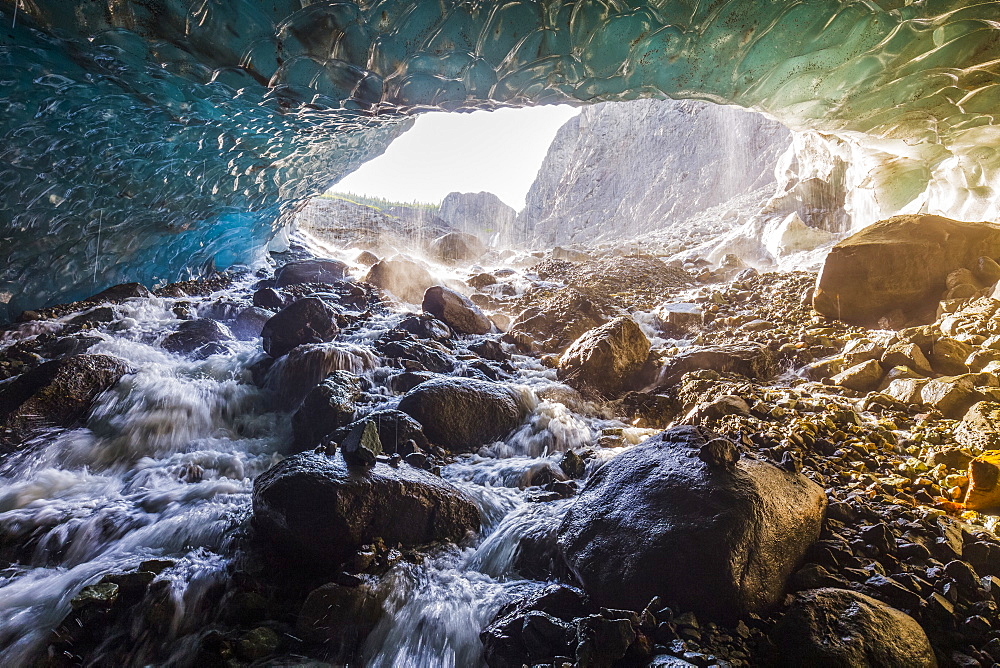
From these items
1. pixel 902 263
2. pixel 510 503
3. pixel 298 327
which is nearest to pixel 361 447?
pixel 510 503

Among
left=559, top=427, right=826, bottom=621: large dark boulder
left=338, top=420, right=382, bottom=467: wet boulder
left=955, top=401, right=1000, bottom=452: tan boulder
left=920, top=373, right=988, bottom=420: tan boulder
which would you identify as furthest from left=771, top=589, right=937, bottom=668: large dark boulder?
left=338, top=420, right=382, bottom=467: wet boulder

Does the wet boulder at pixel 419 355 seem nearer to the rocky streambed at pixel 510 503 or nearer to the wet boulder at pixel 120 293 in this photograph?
the rocky streambed at pixel 510 503

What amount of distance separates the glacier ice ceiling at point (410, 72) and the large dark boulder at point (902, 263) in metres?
0.60

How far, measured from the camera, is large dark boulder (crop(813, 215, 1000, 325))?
536 centimetres

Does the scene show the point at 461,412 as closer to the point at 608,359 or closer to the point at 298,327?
the point at 608,359

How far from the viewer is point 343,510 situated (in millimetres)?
2910

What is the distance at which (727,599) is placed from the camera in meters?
2.15

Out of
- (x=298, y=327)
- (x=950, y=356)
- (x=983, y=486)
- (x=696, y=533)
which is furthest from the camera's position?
(x=298, y=327)

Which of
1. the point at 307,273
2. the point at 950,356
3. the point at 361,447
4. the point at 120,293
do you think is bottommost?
the point at 307,273

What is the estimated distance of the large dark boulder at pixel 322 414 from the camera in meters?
4.59

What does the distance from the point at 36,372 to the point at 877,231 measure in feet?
33.5

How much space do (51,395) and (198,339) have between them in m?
2.39

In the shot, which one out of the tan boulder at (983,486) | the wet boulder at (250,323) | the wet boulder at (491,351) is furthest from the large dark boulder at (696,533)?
the wet boulder at (250,323)

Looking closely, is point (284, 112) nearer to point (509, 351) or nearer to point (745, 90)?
point (745, 90)
